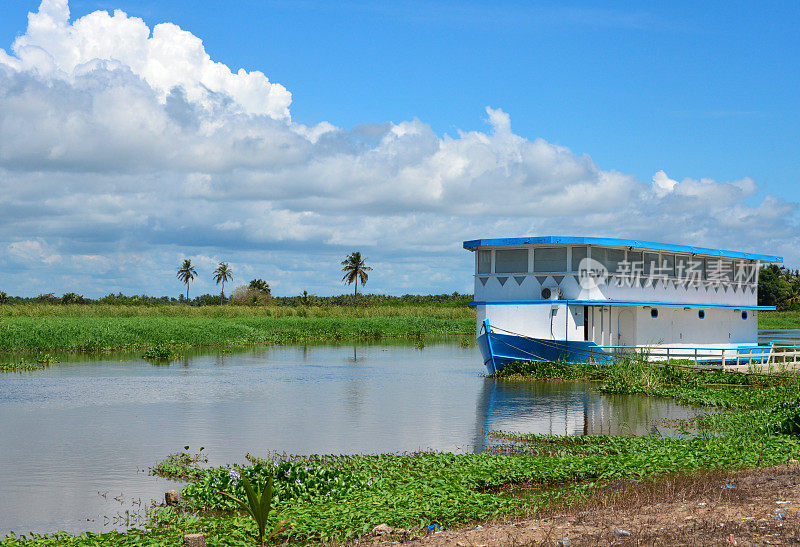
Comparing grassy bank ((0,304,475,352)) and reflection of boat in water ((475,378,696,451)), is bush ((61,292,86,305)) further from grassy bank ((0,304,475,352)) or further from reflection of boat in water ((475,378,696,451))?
reflection of boat in water ((475,378,696,451))

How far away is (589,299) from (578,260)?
1452 millimetres

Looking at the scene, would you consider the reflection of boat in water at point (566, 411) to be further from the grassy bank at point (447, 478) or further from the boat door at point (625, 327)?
the boat door at point (625, 327)

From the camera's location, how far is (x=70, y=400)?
23188mm

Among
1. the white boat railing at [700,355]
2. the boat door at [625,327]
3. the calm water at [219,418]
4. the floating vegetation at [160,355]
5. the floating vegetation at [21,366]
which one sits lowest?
the calm water at [219,418]

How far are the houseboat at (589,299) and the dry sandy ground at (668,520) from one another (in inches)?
710

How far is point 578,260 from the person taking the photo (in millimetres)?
28781

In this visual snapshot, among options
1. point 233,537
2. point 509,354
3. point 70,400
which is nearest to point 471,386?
point 509,354

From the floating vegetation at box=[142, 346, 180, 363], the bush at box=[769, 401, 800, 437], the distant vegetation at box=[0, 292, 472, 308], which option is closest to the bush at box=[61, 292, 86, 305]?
the distant vegetation at box=[0, 292, 472, 308]

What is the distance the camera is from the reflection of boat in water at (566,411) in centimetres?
1784

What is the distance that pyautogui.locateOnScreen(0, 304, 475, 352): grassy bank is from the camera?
1671 inches

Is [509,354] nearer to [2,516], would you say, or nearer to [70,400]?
[70,400]

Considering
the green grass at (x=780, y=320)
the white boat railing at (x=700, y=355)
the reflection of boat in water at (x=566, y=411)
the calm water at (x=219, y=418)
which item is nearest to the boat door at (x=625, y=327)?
the white boat railing at (x=700, y=355)

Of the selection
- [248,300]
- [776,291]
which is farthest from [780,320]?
[248,300]

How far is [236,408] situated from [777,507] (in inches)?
610
